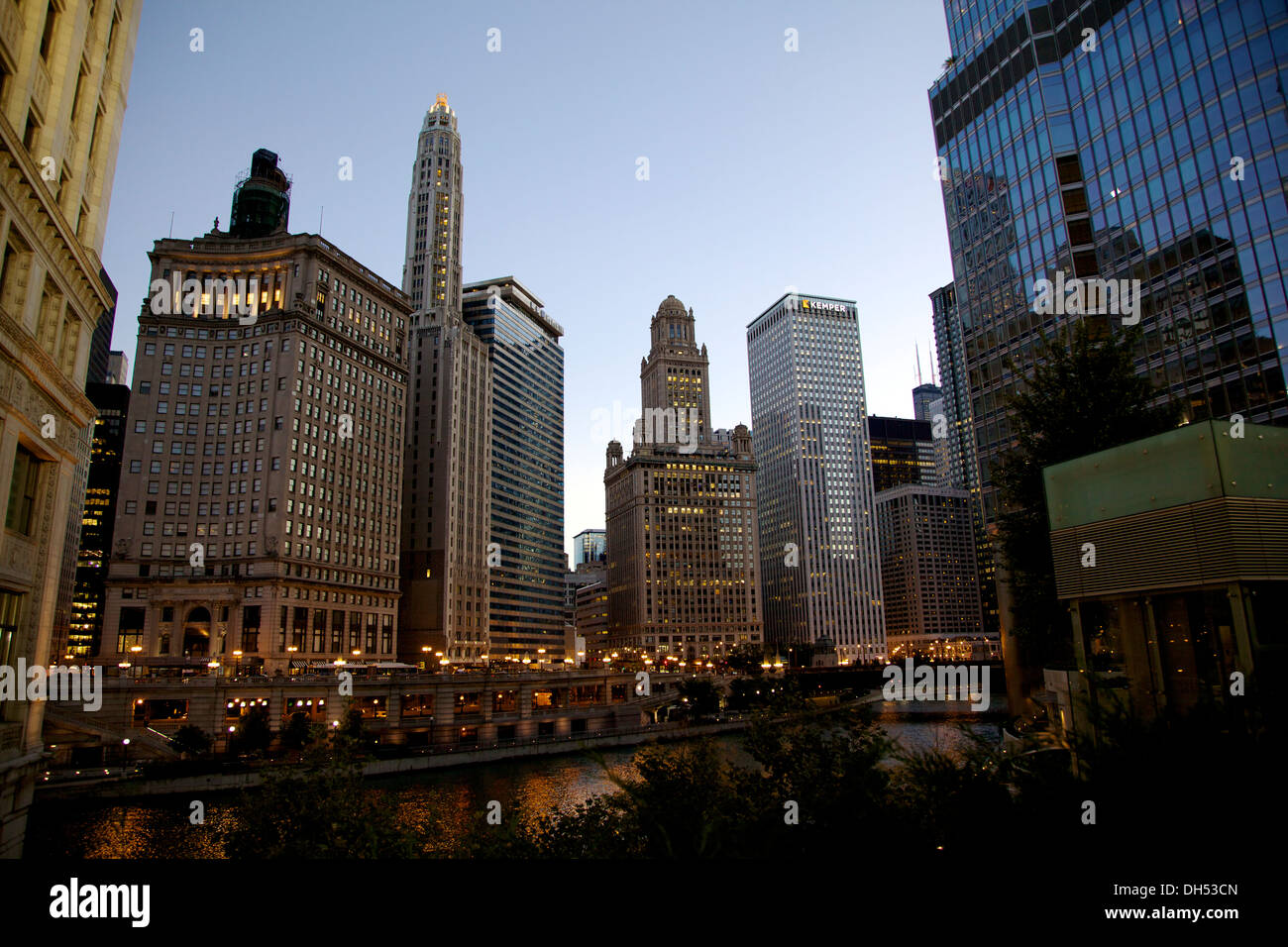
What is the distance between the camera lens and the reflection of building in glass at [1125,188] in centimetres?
5709

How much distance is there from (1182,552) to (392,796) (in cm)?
4757

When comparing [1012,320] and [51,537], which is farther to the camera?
[1012,320]

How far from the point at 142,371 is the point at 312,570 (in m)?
36.5

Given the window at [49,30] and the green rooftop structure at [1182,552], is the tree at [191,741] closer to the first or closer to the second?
the window at [49,30]

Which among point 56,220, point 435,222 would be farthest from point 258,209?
point 56,220

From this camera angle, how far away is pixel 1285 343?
180ft

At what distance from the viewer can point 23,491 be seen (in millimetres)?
25484

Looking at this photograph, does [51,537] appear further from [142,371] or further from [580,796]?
[142,371]

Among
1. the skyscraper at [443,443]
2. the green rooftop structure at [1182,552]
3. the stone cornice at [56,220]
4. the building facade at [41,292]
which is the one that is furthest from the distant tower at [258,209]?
the green rooftop structure at [1182,552]

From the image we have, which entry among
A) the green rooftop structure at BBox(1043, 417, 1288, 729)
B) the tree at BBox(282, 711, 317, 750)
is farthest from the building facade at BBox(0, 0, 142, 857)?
the tree at BBox(282, 711, 317, 750)

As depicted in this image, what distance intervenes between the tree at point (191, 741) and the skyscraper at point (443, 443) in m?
80.8

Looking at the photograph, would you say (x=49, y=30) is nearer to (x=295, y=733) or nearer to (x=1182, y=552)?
(x=1182, y=552)

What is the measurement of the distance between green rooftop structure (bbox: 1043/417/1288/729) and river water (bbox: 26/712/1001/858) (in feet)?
30.9
